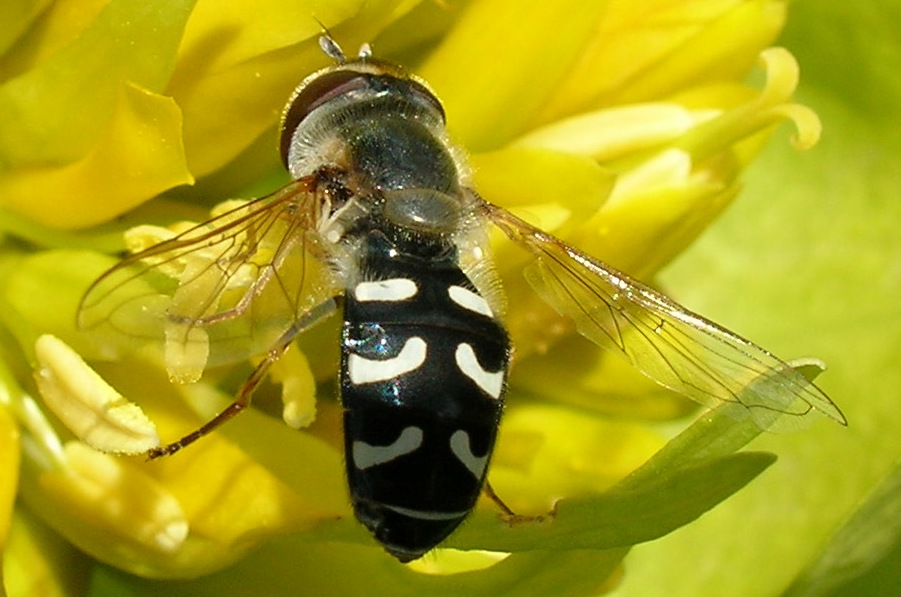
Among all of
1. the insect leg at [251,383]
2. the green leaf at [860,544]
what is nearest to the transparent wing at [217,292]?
the insect leg at [251,383]

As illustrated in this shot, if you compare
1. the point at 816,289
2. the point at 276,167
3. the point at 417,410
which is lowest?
the point at 816,289

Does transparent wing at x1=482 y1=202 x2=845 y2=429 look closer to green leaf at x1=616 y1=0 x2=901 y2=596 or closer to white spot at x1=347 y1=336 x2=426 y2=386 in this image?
white spot at x1=347 y1=336 x2=426 y2=386

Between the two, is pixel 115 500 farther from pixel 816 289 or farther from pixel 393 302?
pixel 816 289

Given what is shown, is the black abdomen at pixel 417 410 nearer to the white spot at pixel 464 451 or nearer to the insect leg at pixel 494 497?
the white spot at pixel 464 451

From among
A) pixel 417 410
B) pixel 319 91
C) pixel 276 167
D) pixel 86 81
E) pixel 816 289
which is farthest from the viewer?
pixel 816 289

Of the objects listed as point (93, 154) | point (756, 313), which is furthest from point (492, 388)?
point (756, 313)

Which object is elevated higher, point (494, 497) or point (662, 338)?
point (662, 338)

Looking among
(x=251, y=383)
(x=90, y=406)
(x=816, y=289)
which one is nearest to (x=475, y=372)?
(x=251, y=383)
